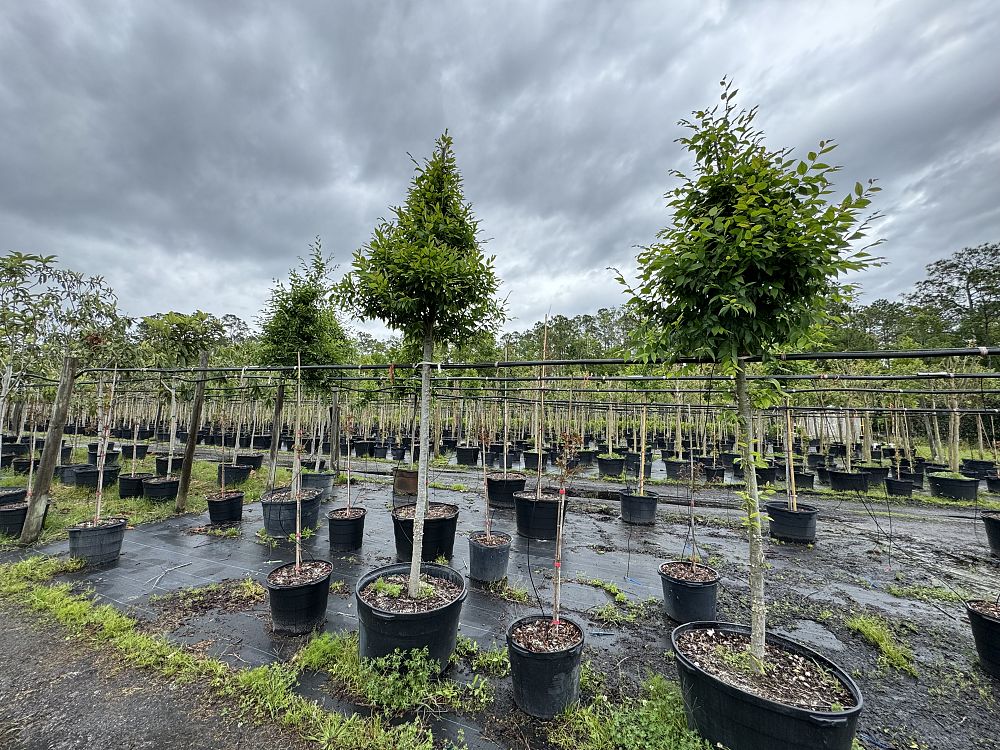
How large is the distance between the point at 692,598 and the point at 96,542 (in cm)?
755

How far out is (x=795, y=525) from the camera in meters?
6.59

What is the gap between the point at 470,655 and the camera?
3.51 meters

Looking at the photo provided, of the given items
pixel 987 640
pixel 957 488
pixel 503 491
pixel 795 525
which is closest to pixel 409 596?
pixel 987 640

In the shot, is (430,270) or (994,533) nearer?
(430,270)

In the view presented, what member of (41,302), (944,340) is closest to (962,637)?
(41,302)

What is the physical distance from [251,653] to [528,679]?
8.53 ft

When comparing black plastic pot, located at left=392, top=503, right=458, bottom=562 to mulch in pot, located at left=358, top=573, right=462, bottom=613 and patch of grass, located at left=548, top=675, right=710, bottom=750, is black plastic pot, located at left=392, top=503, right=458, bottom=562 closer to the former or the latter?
mulch in pot, located at left=358, top=573, right=462, bottom=613

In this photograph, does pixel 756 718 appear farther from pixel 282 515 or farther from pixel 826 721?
pixel 282 515

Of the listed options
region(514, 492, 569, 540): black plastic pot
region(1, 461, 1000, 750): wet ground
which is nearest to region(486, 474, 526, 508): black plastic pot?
region(1, 461, 1000, 750): wet ground

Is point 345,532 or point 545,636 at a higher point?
point 545,636

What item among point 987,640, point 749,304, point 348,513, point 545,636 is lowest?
point 987,640

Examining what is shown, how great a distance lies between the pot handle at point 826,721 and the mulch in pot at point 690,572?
1981mm

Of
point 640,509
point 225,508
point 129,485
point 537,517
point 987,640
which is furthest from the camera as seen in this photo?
point 129,485

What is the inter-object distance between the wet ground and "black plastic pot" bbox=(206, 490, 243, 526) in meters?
0.35
